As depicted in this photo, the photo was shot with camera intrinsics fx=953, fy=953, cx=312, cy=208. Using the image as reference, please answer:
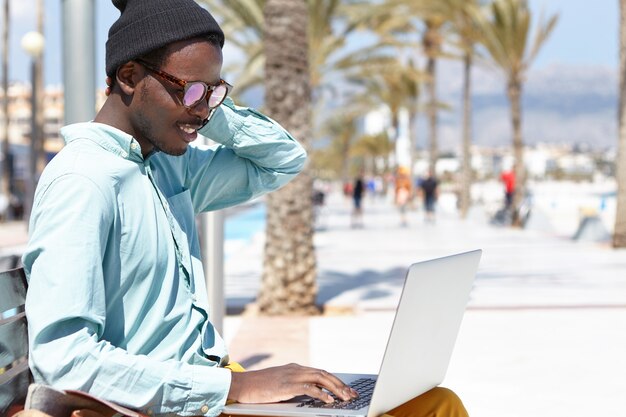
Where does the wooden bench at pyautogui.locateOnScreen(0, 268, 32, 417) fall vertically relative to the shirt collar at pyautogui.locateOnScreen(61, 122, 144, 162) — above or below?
below

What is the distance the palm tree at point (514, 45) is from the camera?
24.7m

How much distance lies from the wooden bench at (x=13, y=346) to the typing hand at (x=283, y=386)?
0.48 metres

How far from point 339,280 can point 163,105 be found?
10.0 m

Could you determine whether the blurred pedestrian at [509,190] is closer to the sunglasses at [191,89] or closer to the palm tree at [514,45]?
the palm tree at [514,45]

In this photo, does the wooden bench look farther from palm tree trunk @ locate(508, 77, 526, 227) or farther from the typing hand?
palm tree trunk @ locate(508, 77, 526, 227)

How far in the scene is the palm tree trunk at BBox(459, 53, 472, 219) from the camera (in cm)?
3058

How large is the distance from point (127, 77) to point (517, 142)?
24816 mm

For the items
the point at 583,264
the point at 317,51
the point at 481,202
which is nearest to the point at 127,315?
the point at 583,264

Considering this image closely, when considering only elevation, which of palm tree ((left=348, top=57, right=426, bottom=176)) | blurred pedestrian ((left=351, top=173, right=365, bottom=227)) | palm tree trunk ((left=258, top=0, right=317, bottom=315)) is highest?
palm tree ((left=348, top=57, right=426, bottom=176))

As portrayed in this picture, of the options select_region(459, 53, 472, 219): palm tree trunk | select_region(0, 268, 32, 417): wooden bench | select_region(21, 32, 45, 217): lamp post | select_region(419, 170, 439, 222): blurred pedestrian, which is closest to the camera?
select_region(0, 268, 32, 417): wooden bench

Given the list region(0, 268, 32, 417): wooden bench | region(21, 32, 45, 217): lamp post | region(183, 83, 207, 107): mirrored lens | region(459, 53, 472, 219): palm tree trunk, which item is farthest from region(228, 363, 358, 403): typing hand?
region(459, 53, 472, 219): palm tree trunk

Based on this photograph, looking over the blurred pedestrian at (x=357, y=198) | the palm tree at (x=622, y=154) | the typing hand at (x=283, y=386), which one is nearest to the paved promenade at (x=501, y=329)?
the palm tree at (x=622, y=154)

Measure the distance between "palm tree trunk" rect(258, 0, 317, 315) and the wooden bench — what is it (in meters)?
6.83

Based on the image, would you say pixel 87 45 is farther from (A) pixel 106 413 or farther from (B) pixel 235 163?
(A) pixel 106 413
